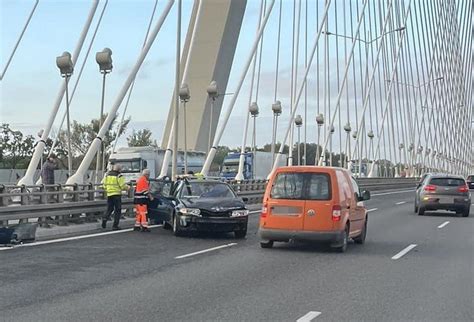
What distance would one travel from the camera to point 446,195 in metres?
25.0

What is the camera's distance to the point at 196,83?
3516 cm

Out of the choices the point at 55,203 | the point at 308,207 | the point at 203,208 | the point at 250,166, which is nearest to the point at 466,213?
the point at 203,208

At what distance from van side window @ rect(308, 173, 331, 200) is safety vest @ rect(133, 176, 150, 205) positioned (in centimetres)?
537

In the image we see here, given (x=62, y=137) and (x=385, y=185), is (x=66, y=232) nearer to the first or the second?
(x=385, y=185)

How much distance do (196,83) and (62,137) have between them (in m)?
33.5

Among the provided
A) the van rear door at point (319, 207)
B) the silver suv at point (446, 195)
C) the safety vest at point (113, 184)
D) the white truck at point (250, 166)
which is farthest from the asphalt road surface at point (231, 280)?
the white truck at point (250, 166)

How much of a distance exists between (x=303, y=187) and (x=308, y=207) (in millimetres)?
445

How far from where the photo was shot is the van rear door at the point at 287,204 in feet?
42.9

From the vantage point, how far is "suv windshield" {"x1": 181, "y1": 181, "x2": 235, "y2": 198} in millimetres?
16672

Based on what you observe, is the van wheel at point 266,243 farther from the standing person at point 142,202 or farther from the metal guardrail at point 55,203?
the metal guardrail at point 55,203

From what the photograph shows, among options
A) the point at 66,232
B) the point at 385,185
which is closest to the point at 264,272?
the point at 66,232

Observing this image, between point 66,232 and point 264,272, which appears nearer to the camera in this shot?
point 264,272

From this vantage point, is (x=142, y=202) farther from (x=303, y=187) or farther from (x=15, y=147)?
(x=15, y=147)

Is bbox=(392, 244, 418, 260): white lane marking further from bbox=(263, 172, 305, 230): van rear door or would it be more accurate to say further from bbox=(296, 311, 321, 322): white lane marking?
bbox=(296, 311, 321, 322): white lane marking
